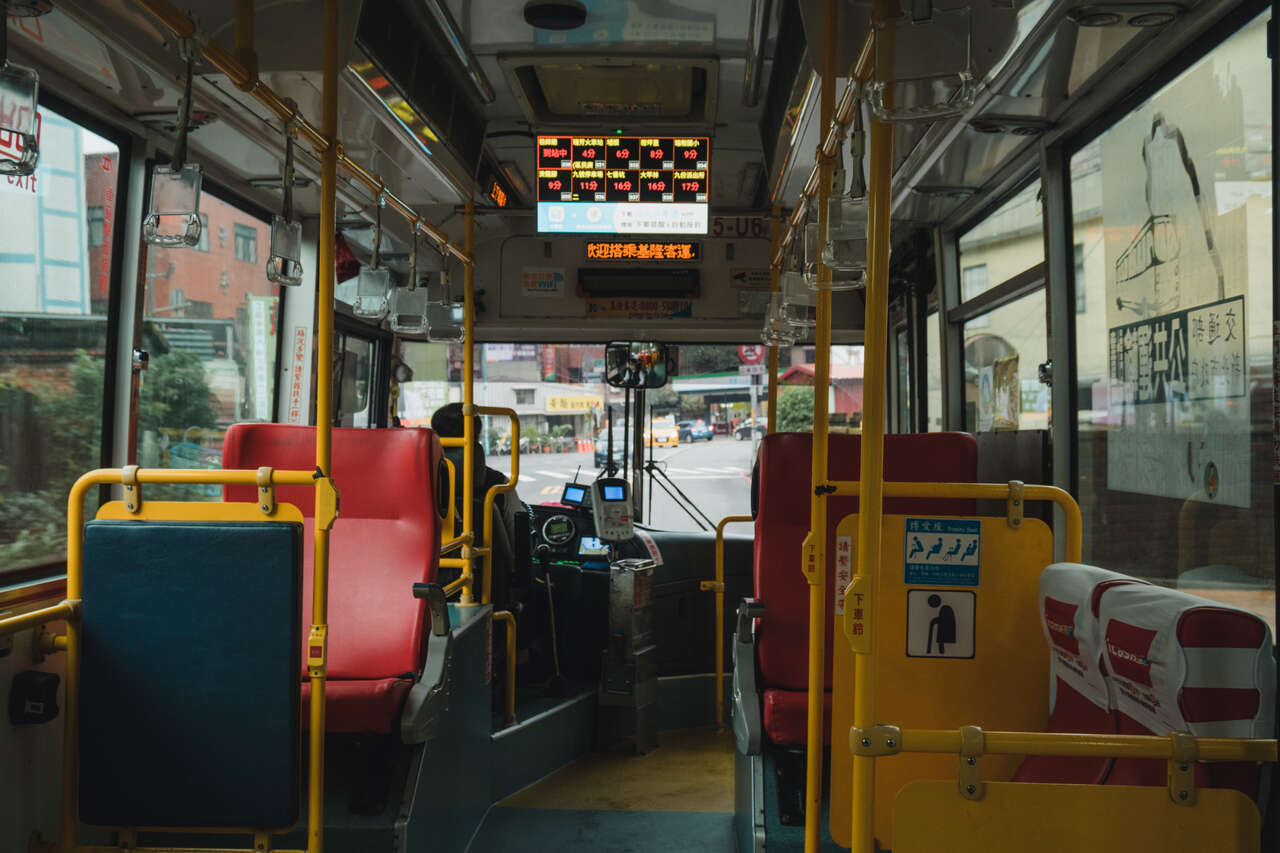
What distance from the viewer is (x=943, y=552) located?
206 centimetres

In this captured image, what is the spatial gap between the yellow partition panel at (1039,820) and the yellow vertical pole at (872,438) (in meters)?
0.11

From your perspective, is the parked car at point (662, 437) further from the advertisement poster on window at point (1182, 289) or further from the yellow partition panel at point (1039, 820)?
the yellow partition panel at point (1039, 820)

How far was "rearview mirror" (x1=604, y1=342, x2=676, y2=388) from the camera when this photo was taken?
5.44 meters

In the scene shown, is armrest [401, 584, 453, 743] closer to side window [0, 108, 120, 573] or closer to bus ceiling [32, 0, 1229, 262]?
side window [0, 108, 120, 573]

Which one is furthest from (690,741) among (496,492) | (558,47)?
(558,47)

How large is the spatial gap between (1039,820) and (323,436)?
5.86 ft

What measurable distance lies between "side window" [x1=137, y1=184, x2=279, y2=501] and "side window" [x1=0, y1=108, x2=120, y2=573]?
10.0 inches

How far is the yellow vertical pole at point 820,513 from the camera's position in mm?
2172

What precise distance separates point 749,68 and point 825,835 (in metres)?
3.22

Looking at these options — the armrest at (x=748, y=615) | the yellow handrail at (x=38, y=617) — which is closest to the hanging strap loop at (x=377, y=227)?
the yellow handrail at (x=38, y=617)

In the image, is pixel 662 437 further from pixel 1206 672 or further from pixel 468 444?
pixel 1206 672

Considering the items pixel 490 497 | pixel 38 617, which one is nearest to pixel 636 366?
pixel 490 497

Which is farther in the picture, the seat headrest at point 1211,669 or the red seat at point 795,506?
the red seat at point 795,506

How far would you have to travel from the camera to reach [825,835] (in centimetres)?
258
